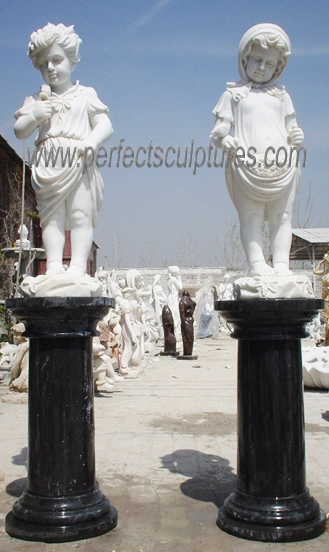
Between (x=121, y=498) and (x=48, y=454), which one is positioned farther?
(x=121, y=498)

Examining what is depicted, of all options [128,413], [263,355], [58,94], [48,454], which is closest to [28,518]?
[48,454]

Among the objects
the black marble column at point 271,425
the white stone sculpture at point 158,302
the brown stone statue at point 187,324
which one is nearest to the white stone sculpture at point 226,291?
the white stone sculpture at point 158,302

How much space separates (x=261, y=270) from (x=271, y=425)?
99cm

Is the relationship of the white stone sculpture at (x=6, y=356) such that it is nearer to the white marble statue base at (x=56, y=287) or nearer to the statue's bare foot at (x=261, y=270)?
the white marble statue base at (x=56, y=287)

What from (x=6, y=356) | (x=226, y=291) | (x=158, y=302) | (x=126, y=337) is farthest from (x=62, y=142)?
(x=226, y=291)

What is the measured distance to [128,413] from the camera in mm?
7742

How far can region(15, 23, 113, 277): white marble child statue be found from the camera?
160 inches

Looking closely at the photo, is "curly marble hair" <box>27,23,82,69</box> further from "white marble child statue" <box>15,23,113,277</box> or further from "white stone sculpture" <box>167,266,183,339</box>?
"white stone sculpture" <box>167,266,183,339</box>

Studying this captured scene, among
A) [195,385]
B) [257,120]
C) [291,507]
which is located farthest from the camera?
[195,385]

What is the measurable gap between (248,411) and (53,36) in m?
2.80

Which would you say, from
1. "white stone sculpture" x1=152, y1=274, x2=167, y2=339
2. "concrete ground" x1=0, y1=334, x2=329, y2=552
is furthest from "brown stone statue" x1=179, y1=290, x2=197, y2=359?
"white stone sculpture" x1=152, y1=274, x2=167, y2=339

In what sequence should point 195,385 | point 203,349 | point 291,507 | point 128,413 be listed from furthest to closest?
point 203,349 < point 195,385 < point 128,413 < point 291,507

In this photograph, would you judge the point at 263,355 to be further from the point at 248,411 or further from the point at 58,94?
the point at 58,94

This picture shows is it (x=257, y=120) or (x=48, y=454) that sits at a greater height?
(x=257, y=120)
